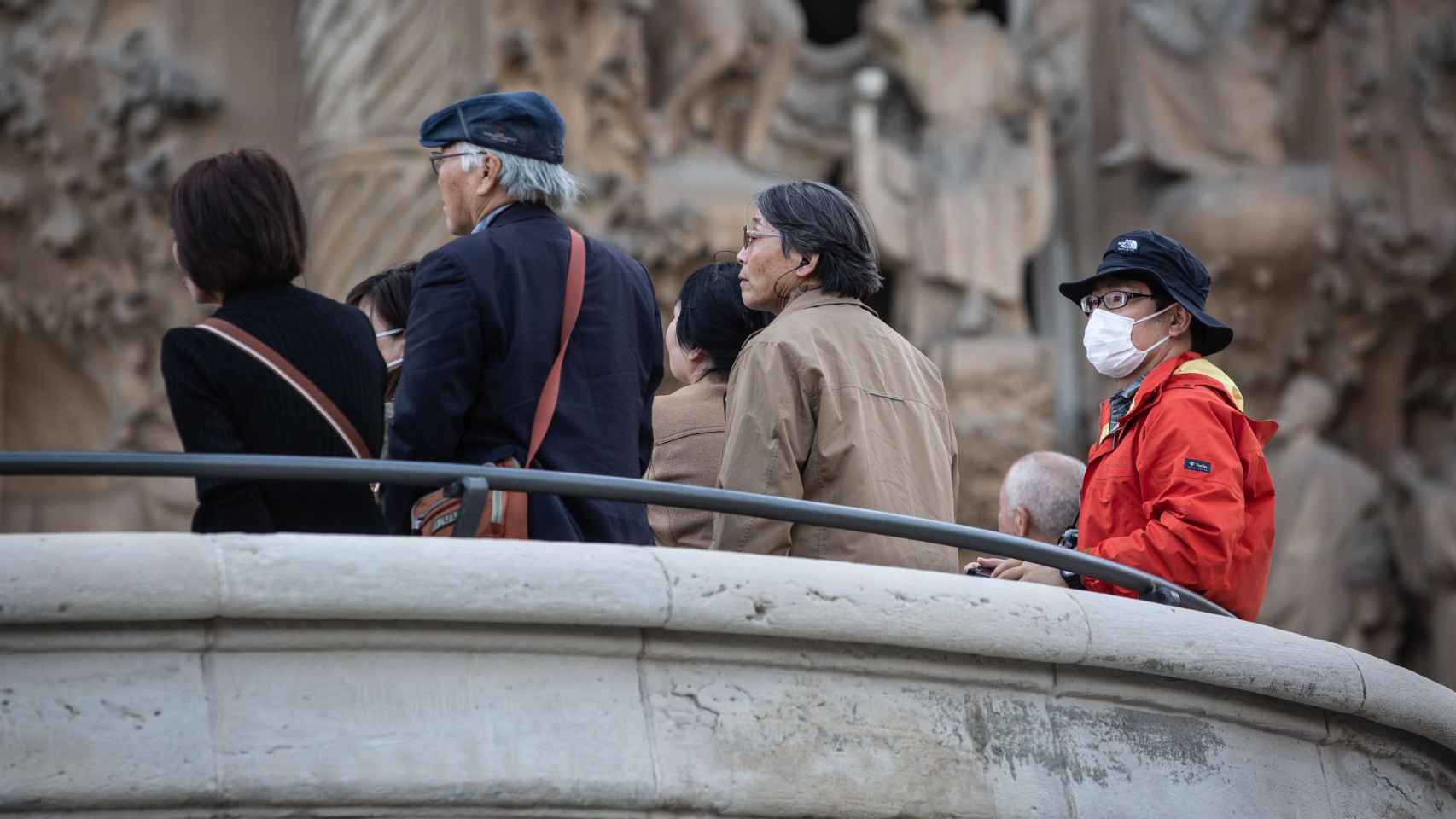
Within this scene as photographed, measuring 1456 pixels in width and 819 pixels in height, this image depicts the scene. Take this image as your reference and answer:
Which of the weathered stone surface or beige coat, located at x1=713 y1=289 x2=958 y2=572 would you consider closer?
the weathered stone surface

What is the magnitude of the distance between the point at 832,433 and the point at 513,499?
1.88ft

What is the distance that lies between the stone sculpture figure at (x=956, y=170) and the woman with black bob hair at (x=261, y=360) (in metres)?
6.67

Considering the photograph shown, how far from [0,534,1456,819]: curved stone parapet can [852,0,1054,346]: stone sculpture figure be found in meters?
6.05

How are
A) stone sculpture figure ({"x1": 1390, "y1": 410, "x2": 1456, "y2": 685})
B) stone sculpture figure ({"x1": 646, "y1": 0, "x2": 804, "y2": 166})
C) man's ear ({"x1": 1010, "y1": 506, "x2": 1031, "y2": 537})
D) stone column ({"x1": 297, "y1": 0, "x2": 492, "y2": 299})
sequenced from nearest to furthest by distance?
man's ear ({"x1": 1010, "y1": 506, "x2": 1031, "y2": 537}) < stone column ({"x1": 297, "y1": 0, "x2": 492, "y2": 299}) < stone sculpture figure ({"x1": 646, "y1": 0, "x2": 804, "y2": 166}) < stone sculpture figure ({"x1": 1390, "y1": 410, "x2": 1456, "y2": 685})

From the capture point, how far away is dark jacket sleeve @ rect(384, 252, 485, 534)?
3.51 meters

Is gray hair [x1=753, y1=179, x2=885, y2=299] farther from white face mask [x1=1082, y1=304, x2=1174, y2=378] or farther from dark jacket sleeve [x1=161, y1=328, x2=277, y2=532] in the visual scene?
dark jacket sleeve [x1=161, y1=328, x2=277, y2=532]

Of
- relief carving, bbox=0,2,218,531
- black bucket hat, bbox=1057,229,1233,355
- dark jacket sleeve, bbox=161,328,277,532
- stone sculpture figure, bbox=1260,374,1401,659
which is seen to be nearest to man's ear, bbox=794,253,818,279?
black bucket hat, bbox=1057,229,1233,355

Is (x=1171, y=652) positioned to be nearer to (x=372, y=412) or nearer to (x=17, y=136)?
(x=372, y=412)

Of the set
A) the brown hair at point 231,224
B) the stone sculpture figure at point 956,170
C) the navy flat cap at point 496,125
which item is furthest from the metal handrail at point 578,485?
the stone sculpture figure at point 956,170

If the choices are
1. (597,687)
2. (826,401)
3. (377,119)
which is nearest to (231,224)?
(597,687)

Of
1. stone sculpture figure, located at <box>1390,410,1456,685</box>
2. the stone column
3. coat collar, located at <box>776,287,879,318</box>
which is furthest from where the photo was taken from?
stone sculpture figure, located at <box>1390,410,1456,685</box>

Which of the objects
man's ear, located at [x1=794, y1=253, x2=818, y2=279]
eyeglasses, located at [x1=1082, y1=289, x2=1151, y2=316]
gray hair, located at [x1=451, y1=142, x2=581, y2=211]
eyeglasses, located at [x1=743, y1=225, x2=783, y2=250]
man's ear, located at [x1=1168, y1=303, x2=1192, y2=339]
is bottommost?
man's ear, located at [x1=1168, y1=303, x2=1192, y2=339]

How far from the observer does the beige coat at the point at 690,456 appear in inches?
165

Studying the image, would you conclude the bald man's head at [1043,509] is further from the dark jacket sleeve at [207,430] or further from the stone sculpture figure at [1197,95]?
the stone sculpture figure at [1197,95]
